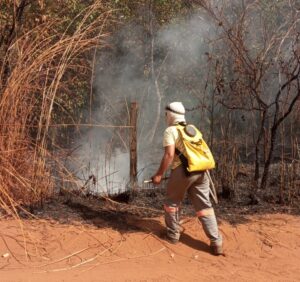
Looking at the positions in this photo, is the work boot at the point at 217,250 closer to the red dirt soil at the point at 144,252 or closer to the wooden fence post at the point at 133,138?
the red dirt soil at the point at 144,252

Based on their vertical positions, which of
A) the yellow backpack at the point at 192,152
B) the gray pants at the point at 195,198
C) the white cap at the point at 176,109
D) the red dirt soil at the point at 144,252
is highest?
the white cap at the point at 176,109

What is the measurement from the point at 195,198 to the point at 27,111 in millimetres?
2421

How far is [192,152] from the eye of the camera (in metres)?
5.07

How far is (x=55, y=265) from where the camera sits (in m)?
4.91

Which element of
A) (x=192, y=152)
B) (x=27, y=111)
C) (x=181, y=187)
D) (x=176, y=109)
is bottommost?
(x=181, y=187)

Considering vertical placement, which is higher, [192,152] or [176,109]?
[176,109]

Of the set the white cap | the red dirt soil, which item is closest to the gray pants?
the red dirt soil

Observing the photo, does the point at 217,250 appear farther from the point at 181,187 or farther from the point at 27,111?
the point at 27,111

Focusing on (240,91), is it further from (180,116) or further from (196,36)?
(196,36)

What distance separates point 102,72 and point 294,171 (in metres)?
6.54

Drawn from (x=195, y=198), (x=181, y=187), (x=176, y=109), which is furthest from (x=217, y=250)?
(x=176, y=109)

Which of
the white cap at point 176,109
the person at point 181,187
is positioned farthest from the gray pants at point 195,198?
the white cap at point 176,109

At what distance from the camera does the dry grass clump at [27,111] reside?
5984 millimetres

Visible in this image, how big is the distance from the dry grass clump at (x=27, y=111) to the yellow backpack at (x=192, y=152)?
1707mm
